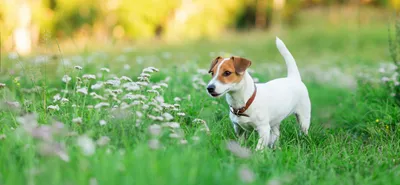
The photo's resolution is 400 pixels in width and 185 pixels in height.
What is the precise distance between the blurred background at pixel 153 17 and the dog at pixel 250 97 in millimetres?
17318

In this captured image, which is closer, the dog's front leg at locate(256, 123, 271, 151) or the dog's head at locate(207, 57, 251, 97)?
the dog's head at locate(207, 57, 251, 97)

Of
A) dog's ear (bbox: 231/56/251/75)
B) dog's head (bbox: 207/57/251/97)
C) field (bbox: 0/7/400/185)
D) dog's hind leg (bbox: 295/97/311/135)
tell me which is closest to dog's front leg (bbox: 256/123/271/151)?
field (bbox: 0/7/400/185)

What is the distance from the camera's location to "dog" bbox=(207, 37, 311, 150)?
177 inches

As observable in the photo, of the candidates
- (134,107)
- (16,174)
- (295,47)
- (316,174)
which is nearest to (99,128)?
(134,107)

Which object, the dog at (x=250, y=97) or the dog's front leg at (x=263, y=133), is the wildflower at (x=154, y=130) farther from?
the dog's front leg at (x=263, y=133)

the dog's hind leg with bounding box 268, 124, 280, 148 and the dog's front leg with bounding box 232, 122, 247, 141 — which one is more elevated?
the dog's front leg with bounding box 232, 122, 247, 141

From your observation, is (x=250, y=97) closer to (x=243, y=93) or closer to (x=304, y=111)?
(x=243, y=93)

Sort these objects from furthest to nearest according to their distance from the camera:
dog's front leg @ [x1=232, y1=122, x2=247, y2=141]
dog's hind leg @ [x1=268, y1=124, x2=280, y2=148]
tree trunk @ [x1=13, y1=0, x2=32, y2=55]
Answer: tree trunk @ [x1=13, y1=0, x2=32, y2=55], dog's hind leg @ [x1=268, y1=124, x2=280, y2=148], dog's front leg @ [x1=232, y1=122, x2=247, y2=141]

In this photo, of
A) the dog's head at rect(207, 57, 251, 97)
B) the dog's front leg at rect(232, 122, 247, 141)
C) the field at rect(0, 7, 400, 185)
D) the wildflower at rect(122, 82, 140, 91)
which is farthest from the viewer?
the dog's front leg at rect(232, 122, 247, 141)

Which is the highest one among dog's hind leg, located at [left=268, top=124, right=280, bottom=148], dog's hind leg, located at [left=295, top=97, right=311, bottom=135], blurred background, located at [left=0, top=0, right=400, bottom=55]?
dog's hind leg, located at [left=295, top=97, right=311, bottom=135]

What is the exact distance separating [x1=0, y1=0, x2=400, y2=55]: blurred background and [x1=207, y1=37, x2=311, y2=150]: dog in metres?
17.3

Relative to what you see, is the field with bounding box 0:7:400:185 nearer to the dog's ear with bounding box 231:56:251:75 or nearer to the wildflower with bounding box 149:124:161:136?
the wildflower with bounding box 149:124:161:136

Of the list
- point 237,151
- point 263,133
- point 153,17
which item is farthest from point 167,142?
point 153,17

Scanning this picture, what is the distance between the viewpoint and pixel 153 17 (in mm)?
29531
